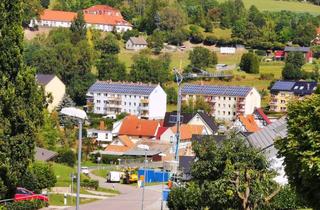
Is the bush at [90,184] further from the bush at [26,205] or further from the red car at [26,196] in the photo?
the bush at [26,205]

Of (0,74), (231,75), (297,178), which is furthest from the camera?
(231,75)

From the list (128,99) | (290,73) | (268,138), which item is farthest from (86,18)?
(268,138)

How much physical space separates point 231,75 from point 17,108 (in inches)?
3273

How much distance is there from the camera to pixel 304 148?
2195 centimetres

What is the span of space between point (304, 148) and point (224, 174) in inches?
253

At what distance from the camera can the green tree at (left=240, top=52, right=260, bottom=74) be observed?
363ft

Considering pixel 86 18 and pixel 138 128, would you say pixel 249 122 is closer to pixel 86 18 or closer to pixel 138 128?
pixel 138 128

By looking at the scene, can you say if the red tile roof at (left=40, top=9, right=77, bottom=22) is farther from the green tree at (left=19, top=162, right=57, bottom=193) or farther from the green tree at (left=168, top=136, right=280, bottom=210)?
the green tree at (left=168, top=136, right=280, bottom=210)

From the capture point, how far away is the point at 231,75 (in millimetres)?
110438

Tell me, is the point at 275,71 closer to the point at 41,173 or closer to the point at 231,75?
the point at 231,75

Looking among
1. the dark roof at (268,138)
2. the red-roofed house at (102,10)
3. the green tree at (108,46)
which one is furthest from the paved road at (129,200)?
the red-roofed house at (102,10)

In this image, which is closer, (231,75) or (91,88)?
(91,88)

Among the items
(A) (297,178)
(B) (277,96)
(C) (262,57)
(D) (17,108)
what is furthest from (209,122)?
(A) (297,178)

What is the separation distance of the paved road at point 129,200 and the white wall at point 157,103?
1759 inches
